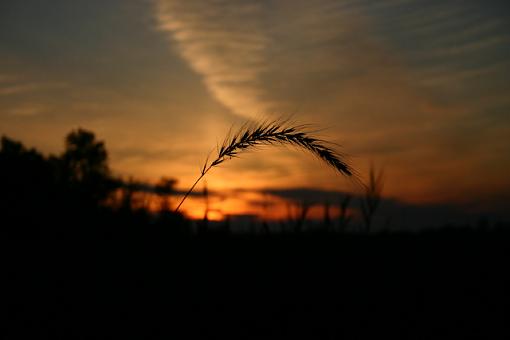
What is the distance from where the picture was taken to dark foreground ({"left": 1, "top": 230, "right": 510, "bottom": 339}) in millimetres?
2408

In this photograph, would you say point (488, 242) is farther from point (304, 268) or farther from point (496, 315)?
point (304, 268)

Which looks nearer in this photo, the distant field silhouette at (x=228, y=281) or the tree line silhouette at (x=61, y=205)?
the distant field silhouette at (x=228, y=281)

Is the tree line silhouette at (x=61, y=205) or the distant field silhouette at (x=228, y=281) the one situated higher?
the tree line silhouette at (x=61, y=205)

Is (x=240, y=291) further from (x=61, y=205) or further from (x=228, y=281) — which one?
(x=61, y=205)

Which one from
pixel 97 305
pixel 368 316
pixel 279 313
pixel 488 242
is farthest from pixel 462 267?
pixel 97 305

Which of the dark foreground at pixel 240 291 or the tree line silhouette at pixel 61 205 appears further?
the tree line silhouette at pixel 61 205

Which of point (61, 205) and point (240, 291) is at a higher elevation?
point (61, 205)

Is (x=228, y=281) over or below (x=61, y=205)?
below

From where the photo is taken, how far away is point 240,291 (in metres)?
2.71

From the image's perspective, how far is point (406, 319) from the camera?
2639 mm

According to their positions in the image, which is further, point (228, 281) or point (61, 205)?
point (61, 205)

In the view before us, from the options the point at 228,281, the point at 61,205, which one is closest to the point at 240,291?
the point at 228,281

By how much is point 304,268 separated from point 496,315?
119cm

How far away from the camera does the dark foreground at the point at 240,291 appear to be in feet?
7.90
